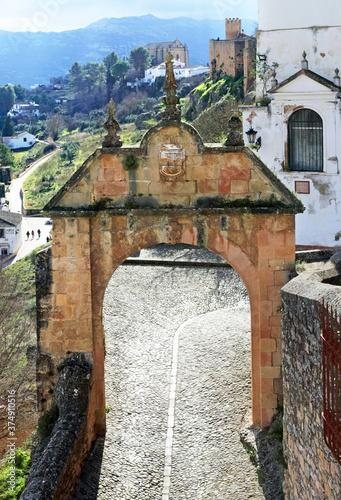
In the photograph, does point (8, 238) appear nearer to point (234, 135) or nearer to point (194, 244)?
point (194, 244)

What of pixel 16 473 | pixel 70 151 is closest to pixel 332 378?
pixel 16 473

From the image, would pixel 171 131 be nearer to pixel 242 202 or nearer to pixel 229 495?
pixel 242 202

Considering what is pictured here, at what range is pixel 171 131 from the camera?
1252 cm

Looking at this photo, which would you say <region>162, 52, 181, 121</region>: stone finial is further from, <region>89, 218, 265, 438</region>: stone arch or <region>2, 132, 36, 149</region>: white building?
<region>2, 132, 36, 149</region>: white building

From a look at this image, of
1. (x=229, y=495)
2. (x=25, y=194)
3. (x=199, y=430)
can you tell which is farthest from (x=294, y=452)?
(x=25, y=194)

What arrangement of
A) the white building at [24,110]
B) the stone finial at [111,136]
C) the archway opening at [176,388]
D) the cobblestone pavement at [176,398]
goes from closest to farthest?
the cobblestone pavement at [176,398] → the archway opening at [176,388] → the stone finial at [111,136] → the white building at [24,110]

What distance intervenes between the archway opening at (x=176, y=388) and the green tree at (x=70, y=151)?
74.1 meters

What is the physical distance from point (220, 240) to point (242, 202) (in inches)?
27.5

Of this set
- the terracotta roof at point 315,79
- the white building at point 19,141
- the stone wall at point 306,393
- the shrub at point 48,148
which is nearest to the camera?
the stone wall at point 306,393

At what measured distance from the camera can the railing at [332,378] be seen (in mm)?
7309

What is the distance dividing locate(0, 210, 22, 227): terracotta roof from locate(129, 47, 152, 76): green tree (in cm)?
7004

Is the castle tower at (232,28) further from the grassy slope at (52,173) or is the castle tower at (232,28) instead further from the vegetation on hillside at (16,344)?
the vegetation on hillside at (16,344)

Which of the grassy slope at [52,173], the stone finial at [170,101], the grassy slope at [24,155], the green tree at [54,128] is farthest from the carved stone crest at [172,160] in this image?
the green tree at [54,128]

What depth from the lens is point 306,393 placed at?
341 inches
